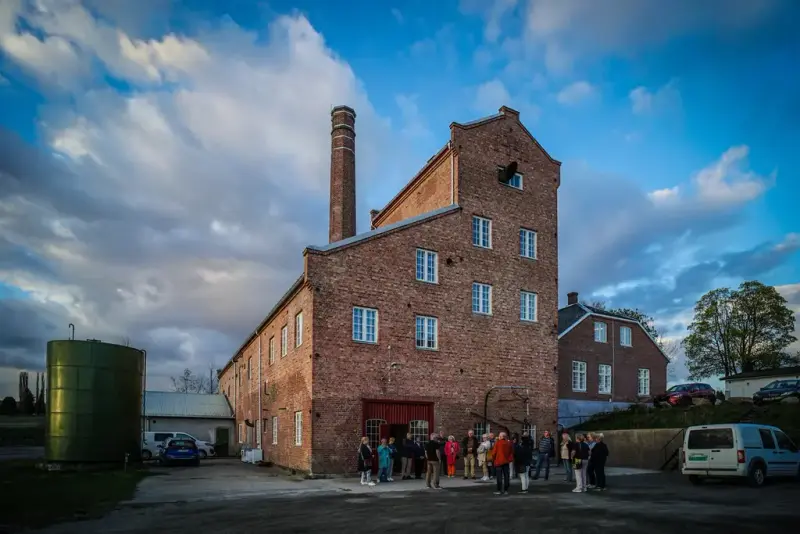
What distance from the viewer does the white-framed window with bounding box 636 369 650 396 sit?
4228 centimetres

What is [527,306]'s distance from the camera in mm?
29938

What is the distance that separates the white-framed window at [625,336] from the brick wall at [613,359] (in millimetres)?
197

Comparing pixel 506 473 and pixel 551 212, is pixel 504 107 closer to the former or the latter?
pixel 551 212

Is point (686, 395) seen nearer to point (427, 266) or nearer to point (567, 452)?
point (427, 266)

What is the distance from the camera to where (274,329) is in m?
32.1

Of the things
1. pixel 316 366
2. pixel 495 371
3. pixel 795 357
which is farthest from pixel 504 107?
pixel 795 357

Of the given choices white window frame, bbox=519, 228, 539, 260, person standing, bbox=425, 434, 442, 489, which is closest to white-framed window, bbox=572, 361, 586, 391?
white window frame, bbox=519, 228, 539, 260

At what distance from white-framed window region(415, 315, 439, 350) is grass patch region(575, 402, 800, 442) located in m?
12.4

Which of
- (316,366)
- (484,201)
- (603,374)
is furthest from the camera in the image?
(603,374)

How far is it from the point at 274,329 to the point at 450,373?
988 cm

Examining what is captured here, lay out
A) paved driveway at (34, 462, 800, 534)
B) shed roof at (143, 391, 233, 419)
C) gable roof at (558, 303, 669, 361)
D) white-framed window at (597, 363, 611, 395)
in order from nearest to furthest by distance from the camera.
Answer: paved driveway at (34, 462, 800, 534)
gable roof at (558, 303, 669, 361)
white-framed window at (597, 363, 611, 395)
shed roof at (143, 391, 233, 419)

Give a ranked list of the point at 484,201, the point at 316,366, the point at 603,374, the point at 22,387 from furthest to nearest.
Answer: the point at 22,387
the point at 603,374
the point at 484,201
the point at 316,366

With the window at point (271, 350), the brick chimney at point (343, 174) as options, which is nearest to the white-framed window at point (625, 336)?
the brick chimney at point (343, 174)

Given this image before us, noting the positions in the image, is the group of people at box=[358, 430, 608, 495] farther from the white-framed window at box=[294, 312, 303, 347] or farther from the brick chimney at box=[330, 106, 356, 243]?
the brick chimney at box=[330, 106, 356, 243]
